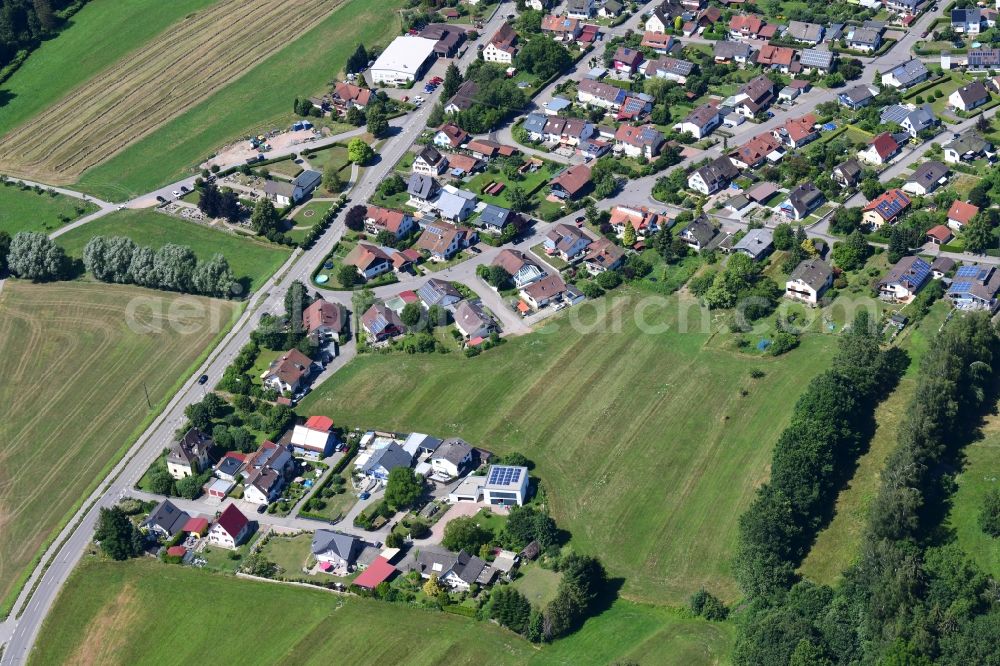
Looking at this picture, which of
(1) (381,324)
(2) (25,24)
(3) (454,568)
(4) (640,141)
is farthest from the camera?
(2) (25,24)

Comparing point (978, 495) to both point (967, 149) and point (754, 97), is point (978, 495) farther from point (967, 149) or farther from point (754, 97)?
point (754, 97)

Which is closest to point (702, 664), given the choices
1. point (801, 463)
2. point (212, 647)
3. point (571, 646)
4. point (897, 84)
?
point (571, 646)

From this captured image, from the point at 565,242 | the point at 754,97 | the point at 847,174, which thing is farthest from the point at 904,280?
the point at 754,97

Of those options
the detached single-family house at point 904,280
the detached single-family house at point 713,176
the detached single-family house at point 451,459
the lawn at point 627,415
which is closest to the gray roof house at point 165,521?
the lawn at point 627,415

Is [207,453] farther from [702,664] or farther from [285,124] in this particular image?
[285,124]

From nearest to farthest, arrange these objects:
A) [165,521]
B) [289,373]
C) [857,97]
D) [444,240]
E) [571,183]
A: 1. [165,521]
2. [289,373]
3. [444,240]
4. [571,183]
5. [857,97]

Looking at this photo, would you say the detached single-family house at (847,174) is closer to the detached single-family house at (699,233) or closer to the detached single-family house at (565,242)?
the detached single-family house at (699,233)
